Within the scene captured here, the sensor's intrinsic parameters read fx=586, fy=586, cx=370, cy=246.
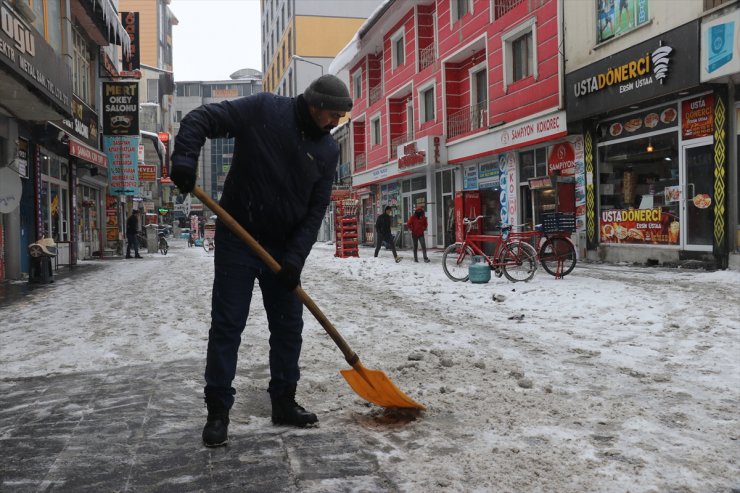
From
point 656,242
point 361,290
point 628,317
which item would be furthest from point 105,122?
point 628,317

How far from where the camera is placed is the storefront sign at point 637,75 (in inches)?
432

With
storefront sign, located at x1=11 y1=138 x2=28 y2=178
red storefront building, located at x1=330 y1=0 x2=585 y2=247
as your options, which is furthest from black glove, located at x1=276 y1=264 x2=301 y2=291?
red storefront building, located at x1=330 y1=0 x2=585 y2=247

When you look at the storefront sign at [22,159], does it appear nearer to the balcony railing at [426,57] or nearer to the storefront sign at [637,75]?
the storefront sign at [637,75]

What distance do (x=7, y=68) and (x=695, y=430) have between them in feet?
33.5

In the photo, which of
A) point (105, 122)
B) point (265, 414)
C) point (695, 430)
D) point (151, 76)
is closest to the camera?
point (695, 430)

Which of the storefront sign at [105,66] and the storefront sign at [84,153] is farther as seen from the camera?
the storefront sign at [105,66]

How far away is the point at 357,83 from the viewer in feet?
108

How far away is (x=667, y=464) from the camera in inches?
102

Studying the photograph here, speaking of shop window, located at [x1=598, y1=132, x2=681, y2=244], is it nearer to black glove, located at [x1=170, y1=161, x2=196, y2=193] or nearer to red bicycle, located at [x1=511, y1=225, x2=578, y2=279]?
red bicycle, located at [x1=511, y1=225, x2=578, y2=279]

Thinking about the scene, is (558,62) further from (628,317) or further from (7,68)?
(7,68)

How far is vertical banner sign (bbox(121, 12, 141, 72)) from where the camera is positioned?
77.7ft

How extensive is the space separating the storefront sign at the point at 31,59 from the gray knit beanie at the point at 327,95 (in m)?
7.94

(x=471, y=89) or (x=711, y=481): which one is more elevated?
(x=471, y=89)

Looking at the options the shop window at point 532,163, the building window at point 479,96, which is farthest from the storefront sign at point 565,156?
the building window at point 479,96
